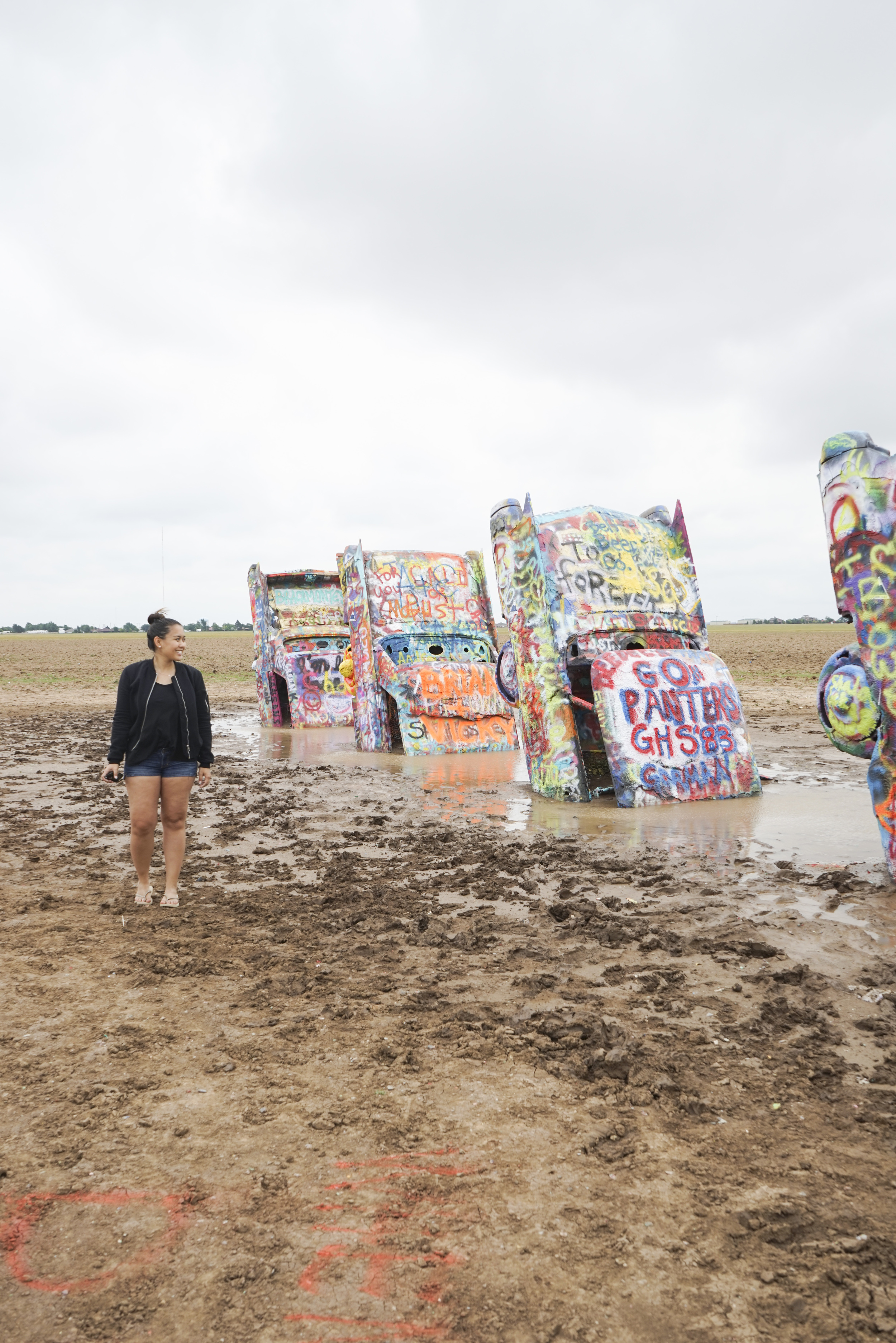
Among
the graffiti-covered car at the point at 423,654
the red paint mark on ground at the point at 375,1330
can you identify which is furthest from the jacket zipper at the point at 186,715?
the graffiti-covered car at the point at 423,654

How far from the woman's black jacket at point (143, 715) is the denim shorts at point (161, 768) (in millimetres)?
30

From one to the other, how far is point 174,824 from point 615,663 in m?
4.21

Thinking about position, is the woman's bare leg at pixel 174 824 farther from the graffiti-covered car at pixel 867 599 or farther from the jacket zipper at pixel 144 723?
the graffiti-covered car at pixel 867 599

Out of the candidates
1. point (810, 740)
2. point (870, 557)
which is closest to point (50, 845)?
point (870, 557)

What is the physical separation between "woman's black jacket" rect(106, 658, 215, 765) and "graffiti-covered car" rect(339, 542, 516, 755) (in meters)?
6.50

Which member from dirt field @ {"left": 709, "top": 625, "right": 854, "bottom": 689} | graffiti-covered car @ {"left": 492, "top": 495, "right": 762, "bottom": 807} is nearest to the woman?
graffiti-covered car @ {"left": 492, "top": 495, "right": 762, "bottom": 807}

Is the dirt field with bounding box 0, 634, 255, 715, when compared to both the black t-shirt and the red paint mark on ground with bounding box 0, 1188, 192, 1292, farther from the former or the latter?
the red paint mark on ground with bounding box 0, 1188, 192, 1292

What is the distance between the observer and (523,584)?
8.46 metres

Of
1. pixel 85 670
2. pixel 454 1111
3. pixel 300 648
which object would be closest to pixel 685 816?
pixel 454 1111

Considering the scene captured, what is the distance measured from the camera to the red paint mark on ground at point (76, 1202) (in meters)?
1.92

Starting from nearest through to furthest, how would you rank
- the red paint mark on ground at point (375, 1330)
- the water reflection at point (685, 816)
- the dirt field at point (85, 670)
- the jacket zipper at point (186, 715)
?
the red paint mark on ground at point (375, 1330) → the jacket zipper at point (186, 715) → the water reflection at point (685, 816) → the dirt field at point (85, 670)

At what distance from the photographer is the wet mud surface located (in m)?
1.87

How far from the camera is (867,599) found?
4.70 metres

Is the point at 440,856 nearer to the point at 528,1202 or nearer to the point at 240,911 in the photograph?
the point at 240,911
